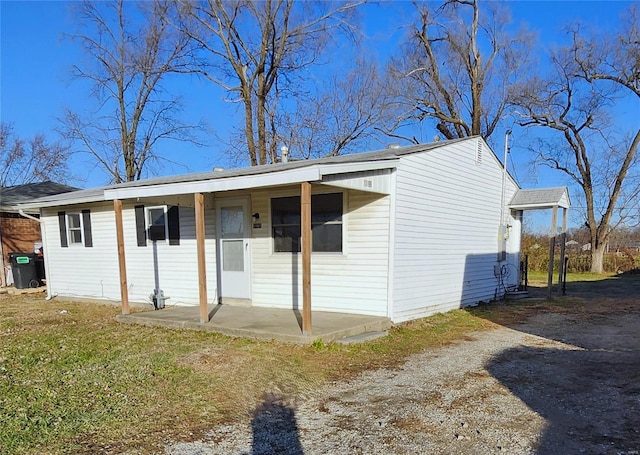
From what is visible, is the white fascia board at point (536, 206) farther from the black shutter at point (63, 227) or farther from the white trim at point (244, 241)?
the black shutter at point (63, 227)

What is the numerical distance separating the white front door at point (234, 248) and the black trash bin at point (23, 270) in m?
8.80

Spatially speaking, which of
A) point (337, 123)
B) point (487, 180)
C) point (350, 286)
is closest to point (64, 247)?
point (350, 286)

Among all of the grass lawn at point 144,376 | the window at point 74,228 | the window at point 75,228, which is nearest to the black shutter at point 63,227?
the window at point 75,228

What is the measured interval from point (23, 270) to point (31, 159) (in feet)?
52.9

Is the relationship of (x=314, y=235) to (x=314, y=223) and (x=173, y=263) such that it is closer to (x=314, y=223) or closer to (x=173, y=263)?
(x=314, y=223)

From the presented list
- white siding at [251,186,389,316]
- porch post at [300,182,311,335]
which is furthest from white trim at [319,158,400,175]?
white siding at [251,186,389,316]

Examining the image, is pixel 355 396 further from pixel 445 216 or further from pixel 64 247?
pixel 64 247

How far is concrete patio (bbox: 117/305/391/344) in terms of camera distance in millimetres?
5801

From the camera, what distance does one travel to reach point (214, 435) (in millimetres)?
3148

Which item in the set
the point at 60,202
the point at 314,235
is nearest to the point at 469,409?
the point at 314,235

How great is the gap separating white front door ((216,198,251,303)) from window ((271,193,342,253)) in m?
0.72

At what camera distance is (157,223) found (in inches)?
378

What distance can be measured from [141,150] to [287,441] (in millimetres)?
22313

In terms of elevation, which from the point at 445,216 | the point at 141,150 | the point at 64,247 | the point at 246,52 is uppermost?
the point at 246,52
